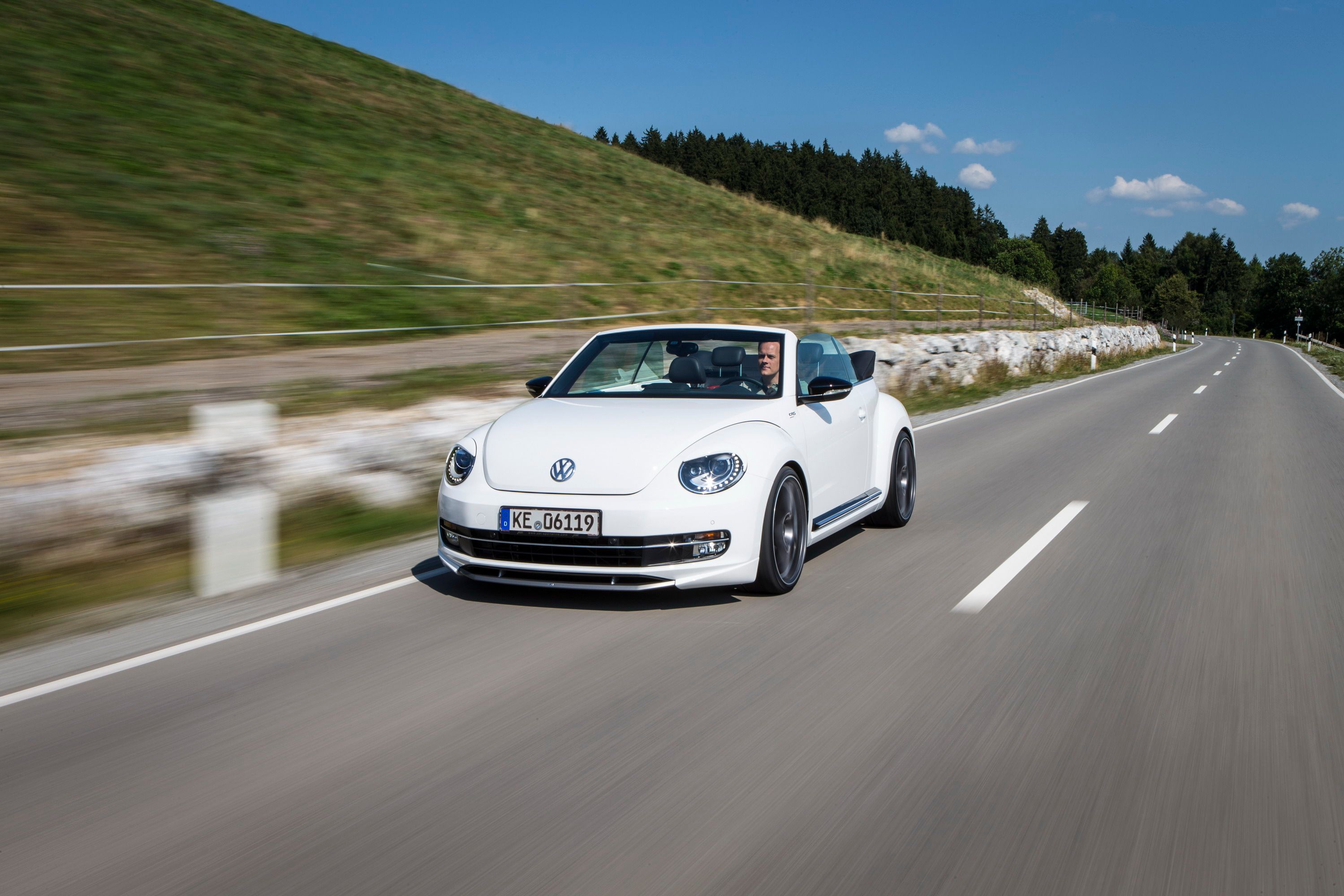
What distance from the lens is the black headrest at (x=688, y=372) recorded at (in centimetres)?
617

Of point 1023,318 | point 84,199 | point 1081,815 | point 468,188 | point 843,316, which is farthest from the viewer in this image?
point 1023,318

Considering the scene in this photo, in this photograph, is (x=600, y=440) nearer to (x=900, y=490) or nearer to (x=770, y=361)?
(x=770, y=361)

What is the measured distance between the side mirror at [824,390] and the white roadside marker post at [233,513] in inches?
127

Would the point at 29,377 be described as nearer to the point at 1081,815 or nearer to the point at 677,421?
the point at 677,421

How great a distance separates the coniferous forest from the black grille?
67910 mm

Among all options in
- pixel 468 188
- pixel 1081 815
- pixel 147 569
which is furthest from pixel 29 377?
pixel 468 188

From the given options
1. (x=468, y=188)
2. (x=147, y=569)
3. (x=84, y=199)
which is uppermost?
(x=468, y=188)

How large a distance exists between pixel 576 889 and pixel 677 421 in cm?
309

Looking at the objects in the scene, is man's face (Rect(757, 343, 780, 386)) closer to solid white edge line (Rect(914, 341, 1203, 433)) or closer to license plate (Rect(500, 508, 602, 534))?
license plate (Rect(500, 508, 602, 534))

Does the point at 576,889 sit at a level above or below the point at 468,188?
below

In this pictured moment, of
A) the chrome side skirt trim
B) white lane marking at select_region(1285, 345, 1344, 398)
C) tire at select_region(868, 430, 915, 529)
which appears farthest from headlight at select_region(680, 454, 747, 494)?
white lane marking at select_region(1285, 345, 1344, 398)

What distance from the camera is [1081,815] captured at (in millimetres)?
→ 2996

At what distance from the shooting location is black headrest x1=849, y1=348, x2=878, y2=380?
717 centimetres

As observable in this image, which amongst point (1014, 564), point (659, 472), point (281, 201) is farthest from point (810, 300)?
point (659, 472)
